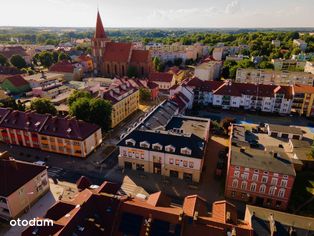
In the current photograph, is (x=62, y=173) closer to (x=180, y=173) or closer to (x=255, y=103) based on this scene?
(x=180, y=173)

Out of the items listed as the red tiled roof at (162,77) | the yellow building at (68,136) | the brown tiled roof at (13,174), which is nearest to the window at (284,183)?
the yellow building at (68,136)

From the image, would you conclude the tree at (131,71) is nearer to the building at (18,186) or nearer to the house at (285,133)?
the house at (285,133)

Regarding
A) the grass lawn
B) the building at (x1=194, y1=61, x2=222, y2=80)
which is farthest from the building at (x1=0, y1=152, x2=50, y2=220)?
the building at (x1=194, y1=61, x2=222, y2=80)

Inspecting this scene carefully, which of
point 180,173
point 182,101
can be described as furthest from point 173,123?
point 182,101

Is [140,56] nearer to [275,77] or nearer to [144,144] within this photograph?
[275,77]

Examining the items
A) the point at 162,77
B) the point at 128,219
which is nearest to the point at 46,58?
the point at 162,77

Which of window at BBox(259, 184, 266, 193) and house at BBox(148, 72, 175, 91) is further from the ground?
house at BBox(148, 72, 175, 91)

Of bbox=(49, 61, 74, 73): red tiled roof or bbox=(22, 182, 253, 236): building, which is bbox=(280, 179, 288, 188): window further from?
bbox=(49, 61, 74, 73): red tiled roof
